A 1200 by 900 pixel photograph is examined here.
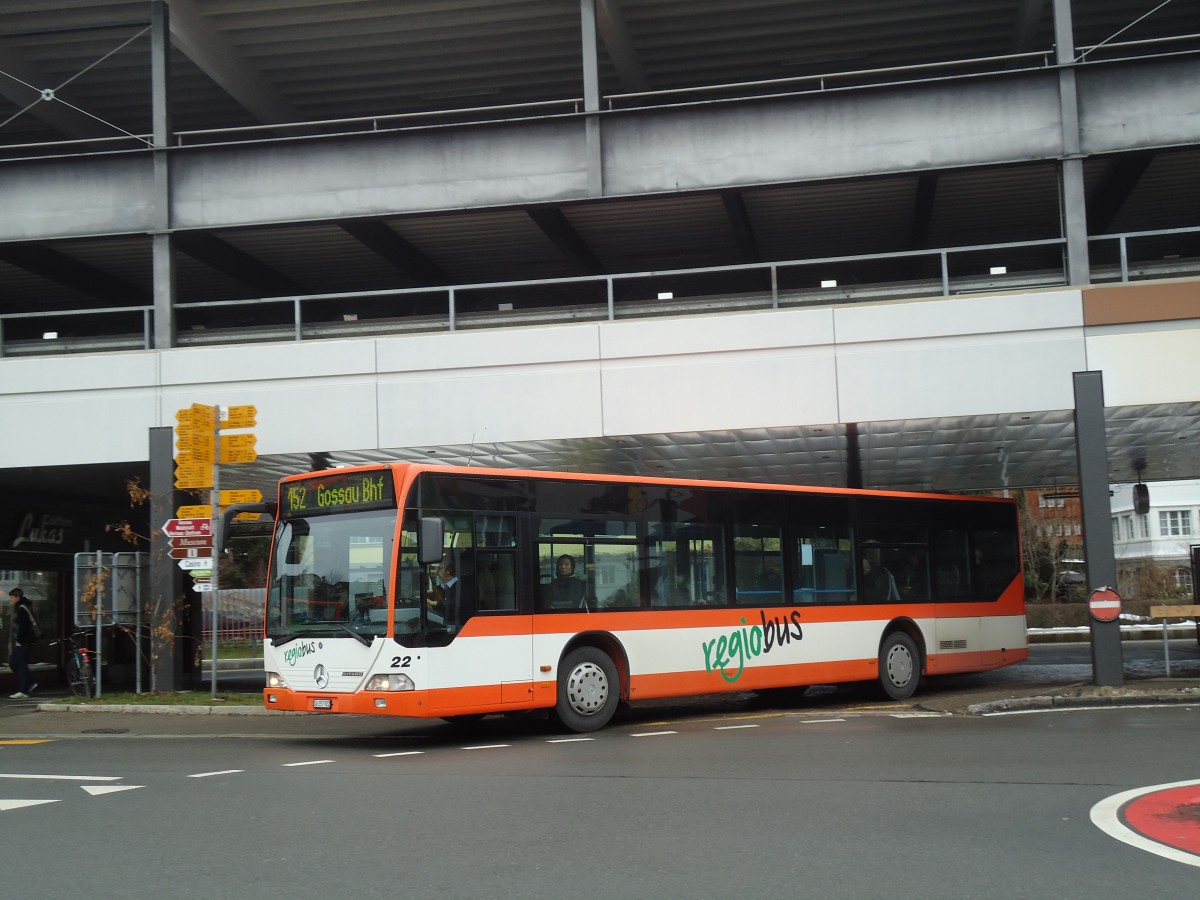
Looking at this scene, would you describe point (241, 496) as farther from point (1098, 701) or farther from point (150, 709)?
point (1098, 701)

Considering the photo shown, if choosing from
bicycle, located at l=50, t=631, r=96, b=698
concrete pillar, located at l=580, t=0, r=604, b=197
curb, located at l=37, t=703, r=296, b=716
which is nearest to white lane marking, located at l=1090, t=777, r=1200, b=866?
curb, located at l=37, t=703, r=296, b=716

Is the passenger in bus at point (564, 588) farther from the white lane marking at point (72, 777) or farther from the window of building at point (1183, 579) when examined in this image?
the window of building at point (1183, 579)

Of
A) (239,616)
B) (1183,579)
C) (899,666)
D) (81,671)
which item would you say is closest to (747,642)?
(899,666)

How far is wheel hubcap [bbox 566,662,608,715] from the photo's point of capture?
1370 centimetres

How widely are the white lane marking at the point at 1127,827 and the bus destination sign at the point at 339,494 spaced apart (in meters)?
7.22

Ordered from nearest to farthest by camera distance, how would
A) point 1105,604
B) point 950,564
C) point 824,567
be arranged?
1. point 1105,604
2. point 824,567
3. point 950,564

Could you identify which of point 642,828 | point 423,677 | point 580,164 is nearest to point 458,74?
point 580,164

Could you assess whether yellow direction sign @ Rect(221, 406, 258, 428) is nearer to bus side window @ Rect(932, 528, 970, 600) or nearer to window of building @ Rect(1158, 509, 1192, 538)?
bus side window @ Rect(932, 528, 970, 600)

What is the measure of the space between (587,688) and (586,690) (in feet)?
0.09

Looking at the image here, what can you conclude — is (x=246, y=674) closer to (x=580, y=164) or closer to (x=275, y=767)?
(x=580, y=164)

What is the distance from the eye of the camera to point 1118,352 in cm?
1694

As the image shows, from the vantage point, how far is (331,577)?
502 inches

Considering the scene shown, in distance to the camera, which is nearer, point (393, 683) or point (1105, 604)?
point (393, 683)

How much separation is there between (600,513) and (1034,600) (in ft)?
119
